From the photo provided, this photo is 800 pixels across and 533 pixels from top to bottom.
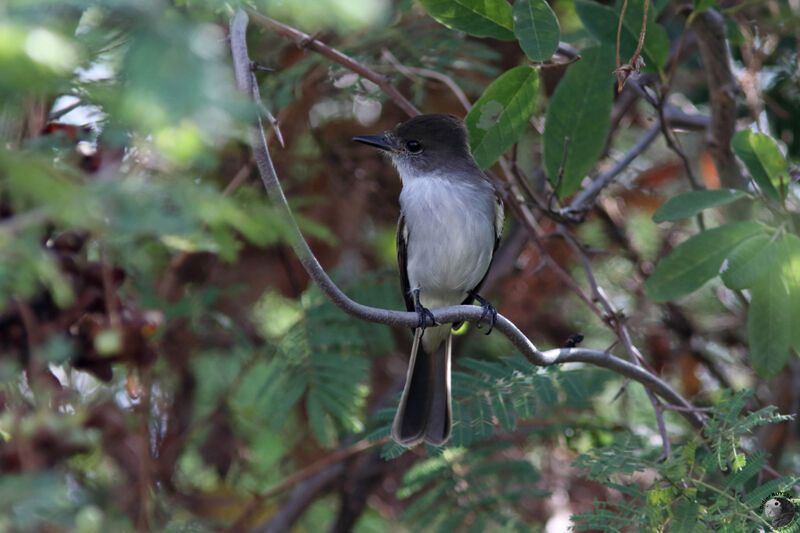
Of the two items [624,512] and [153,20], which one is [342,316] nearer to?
[624,512]

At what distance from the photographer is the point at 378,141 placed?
3633 millimetres

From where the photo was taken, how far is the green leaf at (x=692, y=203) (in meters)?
2.74

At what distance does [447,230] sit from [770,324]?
144 centimetres

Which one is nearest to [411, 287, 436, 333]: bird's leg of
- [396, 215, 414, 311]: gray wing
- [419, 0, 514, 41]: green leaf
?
[396, 215, 414, 311]: gray wing

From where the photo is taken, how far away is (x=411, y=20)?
13.6 feet

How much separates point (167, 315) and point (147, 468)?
998mm

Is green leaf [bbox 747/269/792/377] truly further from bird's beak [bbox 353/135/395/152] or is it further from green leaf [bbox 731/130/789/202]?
bird's beak [bbox 353/135/395/152]

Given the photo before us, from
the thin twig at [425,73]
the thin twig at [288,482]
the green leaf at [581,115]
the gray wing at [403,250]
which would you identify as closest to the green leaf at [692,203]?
the green leaf at [581,115]

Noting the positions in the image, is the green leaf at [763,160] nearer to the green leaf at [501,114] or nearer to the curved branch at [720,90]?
the curved branch at [720,90]

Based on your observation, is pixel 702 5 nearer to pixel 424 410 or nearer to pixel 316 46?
pixel 316 46

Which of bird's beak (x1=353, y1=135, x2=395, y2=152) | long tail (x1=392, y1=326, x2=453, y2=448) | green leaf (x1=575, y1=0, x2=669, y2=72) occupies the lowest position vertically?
long tail (x1=392, y1=326, x2=453, y2=448)

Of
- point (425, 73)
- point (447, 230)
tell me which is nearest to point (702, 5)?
point (425, 73)

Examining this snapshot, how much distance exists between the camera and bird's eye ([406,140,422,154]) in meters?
3.82

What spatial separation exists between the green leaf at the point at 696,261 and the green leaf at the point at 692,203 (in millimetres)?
86
